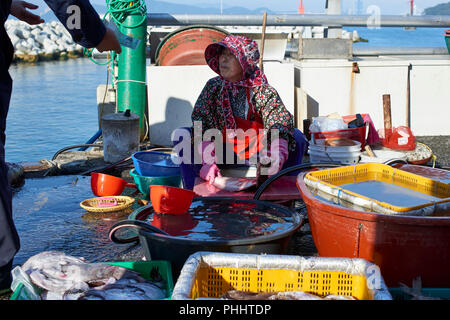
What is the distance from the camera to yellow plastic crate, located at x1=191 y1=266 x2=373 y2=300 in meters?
2.15

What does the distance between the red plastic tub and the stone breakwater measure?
1038 inches

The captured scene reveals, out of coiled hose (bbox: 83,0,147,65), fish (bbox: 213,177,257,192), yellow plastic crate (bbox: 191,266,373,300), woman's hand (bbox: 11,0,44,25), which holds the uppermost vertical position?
coiled hose (bbox: 83,0,147,65)

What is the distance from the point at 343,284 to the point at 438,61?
19.1 ft

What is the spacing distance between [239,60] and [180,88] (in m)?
2.66

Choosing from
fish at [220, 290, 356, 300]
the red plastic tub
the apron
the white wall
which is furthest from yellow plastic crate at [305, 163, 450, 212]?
the white wall

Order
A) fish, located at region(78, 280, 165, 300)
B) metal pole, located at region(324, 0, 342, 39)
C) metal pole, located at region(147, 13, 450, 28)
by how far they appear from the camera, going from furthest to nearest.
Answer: metal pole, located at region(324, 0, 342, 39) → metal pole, located at region(147, 13, 450, 28) → fish, located at region(78, 280, 165, 300)

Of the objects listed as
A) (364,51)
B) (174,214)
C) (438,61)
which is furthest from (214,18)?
(174,214)

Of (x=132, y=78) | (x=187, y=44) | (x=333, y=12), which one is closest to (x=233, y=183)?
(x=132, y=78)

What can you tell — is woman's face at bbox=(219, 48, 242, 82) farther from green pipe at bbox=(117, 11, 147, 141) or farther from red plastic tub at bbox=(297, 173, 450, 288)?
green pipe at bbox=(117, 11, 147, 141)

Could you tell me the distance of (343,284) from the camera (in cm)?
215

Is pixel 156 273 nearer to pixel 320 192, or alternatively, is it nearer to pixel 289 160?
pixel 320 192

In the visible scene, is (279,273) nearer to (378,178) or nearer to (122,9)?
(378,178)

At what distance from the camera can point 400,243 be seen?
2430mm

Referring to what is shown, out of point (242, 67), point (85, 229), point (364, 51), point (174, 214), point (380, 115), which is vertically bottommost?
point (85, 229)
